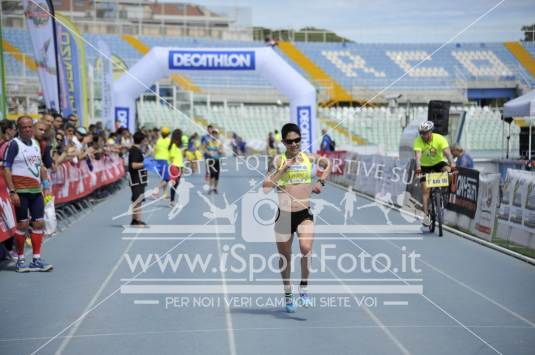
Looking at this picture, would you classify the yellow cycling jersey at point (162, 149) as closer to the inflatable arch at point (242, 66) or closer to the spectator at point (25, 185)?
the spectator at point (25, 185)

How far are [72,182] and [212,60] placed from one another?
15.4m

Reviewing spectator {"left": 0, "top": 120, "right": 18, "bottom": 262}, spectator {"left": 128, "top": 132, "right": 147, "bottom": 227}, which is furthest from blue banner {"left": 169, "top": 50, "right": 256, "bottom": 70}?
spectator {"left": 0, "top": 120, "right": 18, "bottom": 262}

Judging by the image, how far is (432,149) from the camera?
14258mm

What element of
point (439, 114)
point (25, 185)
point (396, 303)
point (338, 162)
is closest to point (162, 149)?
point (439, 114)

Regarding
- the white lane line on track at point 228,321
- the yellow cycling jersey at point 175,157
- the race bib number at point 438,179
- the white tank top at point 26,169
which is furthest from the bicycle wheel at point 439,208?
the yellow cycling jersey at point 175,157

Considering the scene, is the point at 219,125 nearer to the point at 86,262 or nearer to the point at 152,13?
the point at 152,13

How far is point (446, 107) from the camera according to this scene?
2281cm

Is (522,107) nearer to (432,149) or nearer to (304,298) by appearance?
(432,149)

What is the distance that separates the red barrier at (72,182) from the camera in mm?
10852

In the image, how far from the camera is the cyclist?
1412 cm

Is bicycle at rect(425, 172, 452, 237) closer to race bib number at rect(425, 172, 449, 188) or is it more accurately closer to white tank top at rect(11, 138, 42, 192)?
race bib number at rect(425, 172, 449, 188)

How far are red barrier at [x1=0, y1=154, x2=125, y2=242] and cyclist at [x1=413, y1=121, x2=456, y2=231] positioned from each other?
A: 22.4ft

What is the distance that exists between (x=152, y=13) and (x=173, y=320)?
7213cm

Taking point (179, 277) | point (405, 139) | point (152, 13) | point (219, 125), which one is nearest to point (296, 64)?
point (219, 125)
